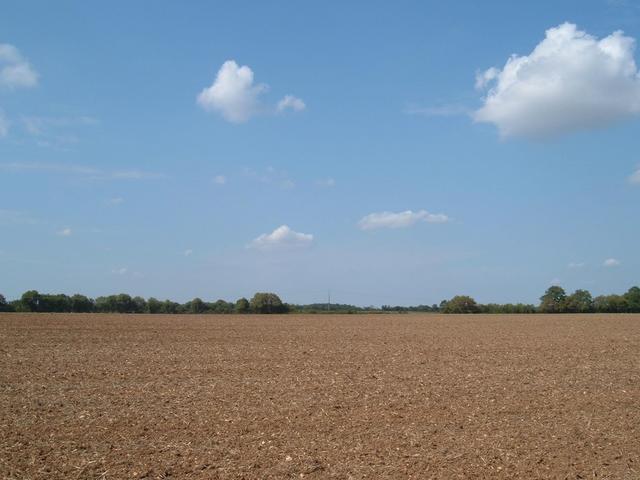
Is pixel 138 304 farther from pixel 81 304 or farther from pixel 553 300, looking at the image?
pixel 553 300

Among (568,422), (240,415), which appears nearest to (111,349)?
(240,415)

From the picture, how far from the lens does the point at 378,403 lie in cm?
1254

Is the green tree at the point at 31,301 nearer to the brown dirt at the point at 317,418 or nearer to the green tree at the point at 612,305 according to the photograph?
the brown dirt at the point at 317,418

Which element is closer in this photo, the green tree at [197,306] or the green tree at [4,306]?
the green tree at [4,306]

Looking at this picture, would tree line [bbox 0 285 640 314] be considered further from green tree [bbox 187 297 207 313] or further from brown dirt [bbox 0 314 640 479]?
brown dirt [bbox 0 314 640 479]

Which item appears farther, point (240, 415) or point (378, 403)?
point (378, 403)

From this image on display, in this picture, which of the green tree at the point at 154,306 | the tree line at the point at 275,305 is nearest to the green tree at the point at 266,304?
the tree line at the point at 275,305

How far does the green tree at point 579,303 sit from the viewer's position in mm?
114000

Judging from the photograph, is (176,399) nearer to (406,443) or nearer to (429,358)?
(406,443)

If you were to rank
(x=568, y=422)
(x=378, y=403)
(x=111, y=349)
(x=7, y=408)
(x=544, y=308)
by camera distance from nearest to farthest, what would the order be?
1. (x=568, y=422)
2. (x=7, y=408)
3. (x=378, y=403)
4. (x=111, y=349)
5. (x=544, y=308)

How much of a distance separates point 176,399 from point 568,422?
8.57 meters

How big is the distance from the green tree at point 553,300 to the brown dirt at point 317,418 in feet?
340

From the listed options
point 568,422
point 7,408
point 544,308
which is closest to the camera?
point 568,422

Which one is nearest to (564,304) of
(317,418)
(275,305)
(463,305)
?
(463,305)
